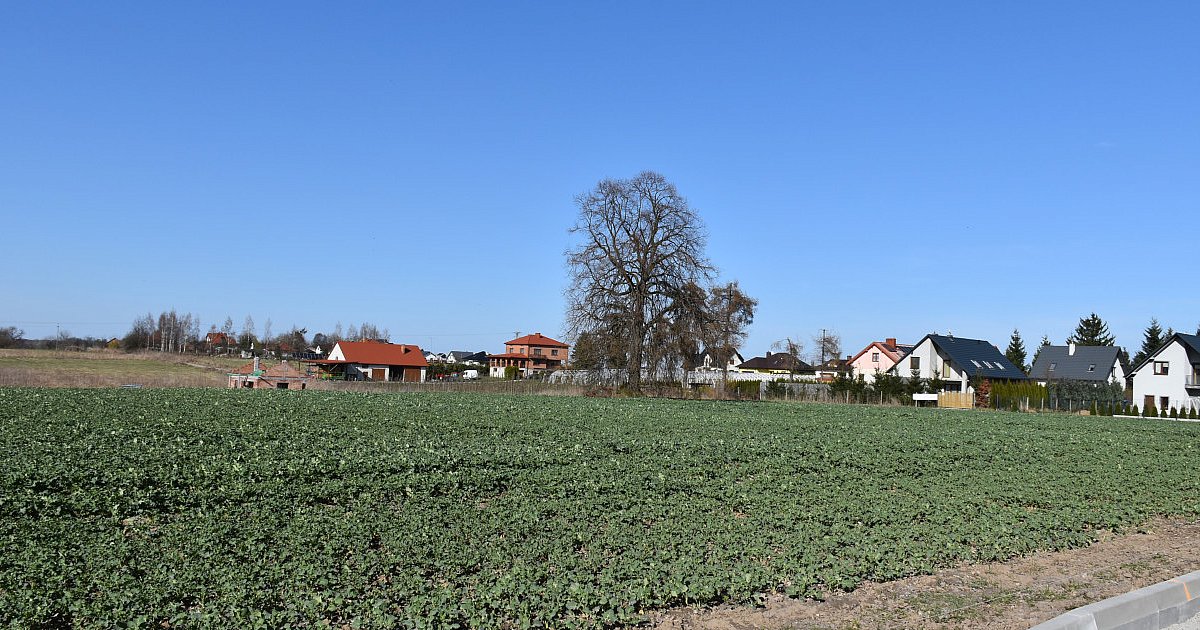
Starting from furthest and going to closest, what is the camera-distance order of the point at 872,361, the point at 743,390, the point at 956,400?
1. the point at 872,361
2. the point at 743,390
3. the point at 956,400

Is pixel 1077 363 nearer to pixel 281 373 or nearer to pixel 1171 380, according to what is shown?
pixel 1171 380

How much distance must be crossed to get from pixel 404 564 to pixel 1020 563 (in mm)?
6422

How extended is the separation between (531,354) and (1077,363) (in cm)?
8379

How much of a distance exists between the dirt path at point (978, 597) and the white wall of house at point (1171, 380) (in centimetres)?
5877

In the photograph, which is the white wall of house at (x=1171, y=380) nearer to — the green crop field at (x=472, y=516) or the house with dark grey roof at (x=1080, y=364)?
the house with dark grey roof at (x=1080, y=364)

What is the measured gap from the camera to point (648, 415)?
25.1 m

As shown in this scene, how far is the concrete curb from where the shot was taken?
640 centimetres

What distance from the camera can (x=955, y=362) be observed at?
233ft

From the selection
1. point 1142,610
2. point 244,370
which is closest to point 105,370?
point 244,370

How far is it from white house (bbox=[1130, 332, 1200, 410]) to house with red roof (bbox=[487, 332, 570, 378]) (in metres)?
82.1

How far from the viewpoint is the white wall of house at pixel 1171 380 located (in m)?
59.0

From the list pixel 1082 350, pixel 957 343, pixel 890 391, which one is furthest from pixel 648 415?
pixel 1082 350

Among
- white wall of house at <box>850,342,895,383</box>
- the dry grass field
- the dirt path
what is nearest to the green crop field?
the dirt path

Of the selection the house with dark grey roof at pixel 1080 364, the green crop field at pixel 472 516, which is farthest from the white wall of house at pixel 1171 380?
the green crop field at pixel 472 516
